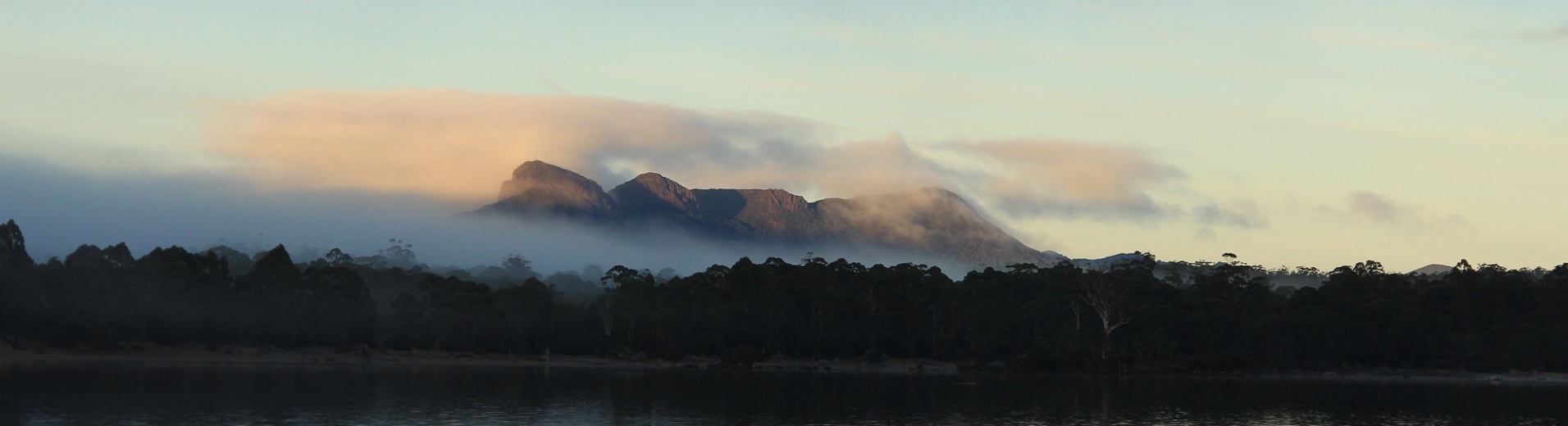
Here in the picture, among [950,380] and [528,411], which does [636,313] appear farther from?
[528,411]

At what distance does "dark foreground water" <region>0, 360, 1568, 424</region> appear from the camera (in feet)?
203

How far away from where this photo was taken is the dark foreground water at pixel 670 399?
203 ft

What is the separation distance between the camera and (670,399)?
258 feet

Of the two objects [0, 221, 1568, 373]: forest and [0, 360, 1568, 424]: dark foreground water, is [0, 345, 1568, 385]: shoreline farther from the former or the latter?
[0, 360, 1568, 424]: dark foreground water

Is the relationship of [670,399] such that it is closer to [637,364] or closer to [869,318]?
[637,364]

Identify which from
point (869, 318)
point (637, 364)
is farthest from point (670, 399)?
point (869, 318)

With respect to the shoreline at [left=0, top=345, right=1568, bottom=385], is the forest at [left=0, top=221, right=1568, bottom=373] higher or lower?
higher

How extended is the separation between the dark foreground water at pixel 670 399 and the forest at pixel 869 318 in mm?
17591

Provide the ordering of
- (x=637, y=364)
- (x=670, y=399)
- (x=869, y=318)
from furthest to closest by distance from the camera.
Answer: (x=869, y=318), (x=637, y=364), (x=670, y=399)

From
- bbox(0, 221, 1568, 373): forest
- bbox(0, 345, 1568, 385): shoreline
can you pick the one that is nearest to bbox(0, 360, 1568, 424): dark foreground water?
bbox(0, 345, 1568, 385): shoreline

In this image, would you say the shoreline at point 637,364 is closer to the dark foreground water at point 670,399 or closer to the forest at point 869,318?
the forest at point 869,318

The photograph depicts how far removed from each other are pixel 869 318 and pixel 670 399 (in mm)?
68010

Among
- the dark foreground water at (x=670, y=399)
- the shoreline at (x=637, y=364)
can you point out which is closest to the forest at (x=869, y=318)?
the shoreline at (x=637, y=364)

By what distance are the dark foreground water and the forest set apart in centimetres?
1759
